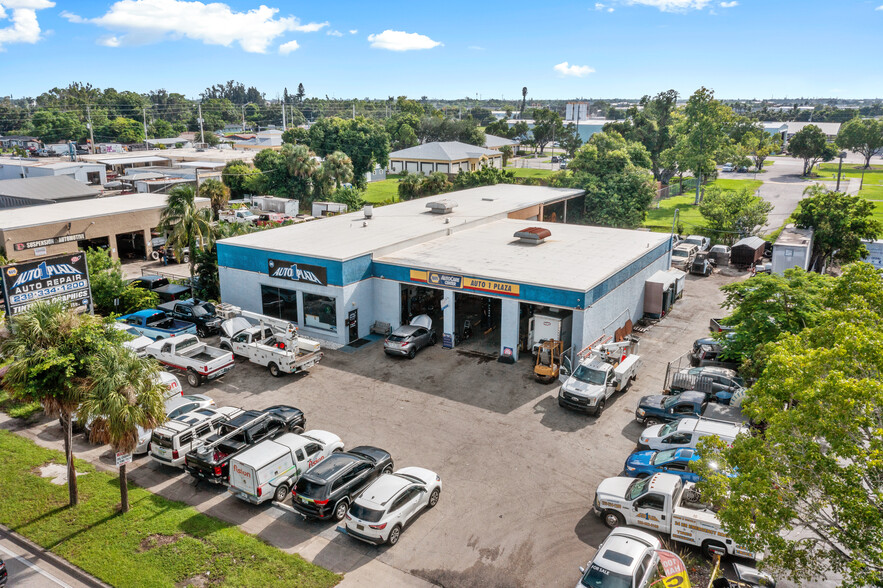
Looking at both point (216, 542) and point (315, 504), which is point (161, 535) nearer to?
point (216, 542)

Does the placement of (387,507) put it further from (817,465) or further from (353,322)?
(353,322)

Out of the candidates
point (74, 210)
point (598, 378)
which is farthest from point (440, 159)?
point (598, 378)

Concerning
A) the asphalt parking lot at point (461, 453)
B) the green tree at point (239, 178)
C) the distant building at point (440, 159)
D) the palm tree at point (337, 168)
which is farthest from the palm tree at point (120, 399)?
the distant building at point (440, 159)

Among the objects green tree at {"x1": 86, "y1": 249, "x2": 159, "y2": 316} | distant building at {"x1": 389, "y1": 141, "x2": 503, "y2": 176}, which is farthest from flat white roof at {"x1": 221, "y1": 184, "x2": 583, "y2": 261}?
distant building at {"x1": 389, "y1": 141, "x2": 503, "y2": 176}

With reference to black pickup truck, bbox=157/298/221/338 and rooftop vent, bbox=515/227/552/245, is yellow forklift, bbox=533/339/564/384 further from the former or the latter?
black pickup truck, bbox=157/298/221/338

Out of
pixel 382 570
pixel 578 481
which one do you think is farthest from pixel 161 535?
pixel 578 481

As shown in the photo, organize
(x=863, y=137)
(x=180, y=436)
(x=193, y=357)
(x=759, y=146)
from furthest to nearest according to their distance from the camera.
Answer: (x=863, y=137)
(x=759, y=146)
(x=193, y=357)
(x=180, y=436)
